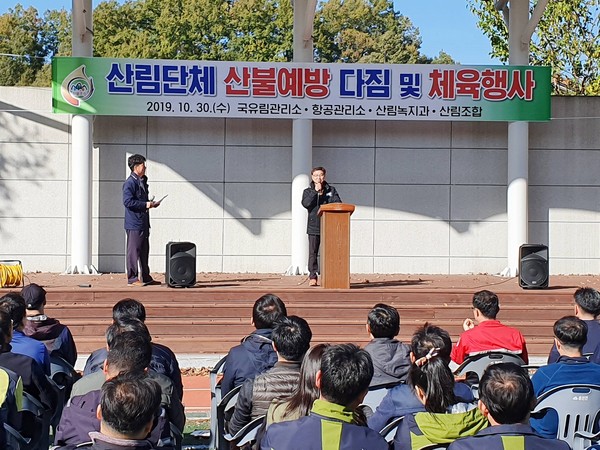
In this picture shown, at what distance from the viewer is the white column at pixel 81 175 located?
43.1 feet

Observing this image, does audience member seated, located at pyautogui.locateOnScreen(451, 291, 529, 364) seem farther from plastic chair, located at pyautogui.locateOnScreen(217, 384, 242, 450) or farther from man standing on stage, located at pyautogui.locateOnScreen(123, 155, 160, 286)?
man standing on stage, located at pyautogui.locateOnScreen(123, 155, 160, 286)

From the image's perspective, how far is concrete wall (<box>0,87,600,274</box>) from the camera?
1393 cm

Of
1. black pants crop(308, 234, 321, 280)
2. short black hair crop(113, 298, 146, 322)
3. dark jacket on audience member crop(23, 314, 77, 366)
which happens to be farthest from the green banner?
short black hair crop(113, 298, 146, 322)

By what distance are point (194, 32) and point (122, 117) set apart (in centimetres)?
2942

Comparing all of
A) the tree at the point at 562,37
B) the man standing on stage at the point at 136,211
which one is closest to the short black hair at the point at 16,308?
the man standing on stage at the point at 136,211

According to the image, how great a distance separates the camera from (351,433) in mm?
3025

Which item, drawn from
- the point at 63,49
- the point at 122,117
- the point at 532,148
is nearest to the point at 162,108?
the point at 122,117

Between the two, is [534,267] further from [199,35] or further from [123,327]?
[199,35]

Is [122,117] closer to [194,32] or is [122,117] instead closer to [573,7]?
[573,7]

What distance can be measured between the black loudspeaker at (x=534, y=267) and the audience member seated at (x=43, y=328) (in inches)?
273

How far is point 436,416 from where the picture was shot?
11.0ft

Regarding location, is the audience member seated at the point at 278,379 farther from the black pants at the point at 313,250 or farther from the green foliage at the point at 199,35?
the green foliage at the point at 199,35

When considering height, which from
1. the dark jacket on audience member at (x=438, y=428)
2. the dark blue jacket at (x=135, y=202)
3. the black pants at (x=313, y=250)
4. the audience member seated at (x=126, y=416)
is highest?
the dark blue jacket at (x=135, y=202)

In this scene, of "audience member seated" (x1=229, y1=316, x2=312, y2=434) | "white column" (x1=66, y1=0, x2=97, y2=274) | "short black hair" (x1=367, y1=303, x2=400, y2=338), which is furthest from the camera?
"white column" (x1=66, y1=0, x2=97, y2=274)
